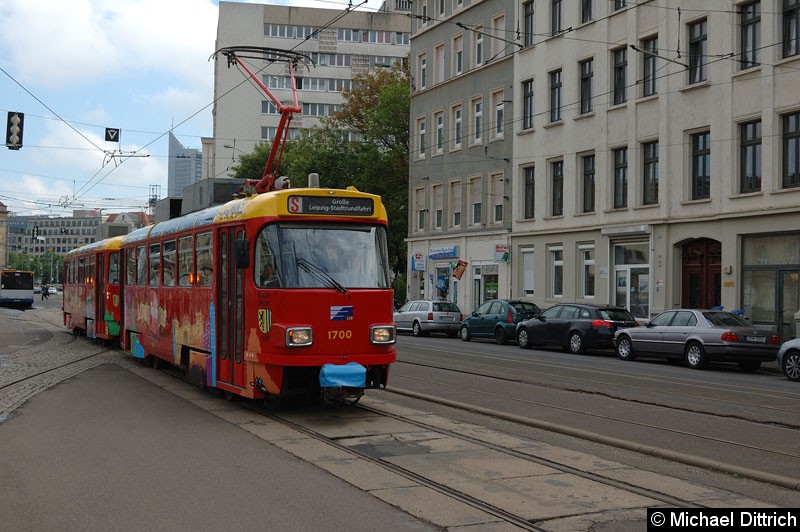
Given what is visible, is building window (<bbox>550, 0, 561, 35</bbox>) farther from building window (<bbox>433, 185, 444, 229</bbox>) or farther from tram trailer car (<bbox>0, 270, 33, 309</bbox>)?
tram trailer car (<bbox>0, 270, 33, 309</bbox>)

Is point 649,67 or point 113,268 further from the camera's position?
point 649,67

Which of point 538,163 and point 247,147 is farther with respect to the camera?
point 247,147

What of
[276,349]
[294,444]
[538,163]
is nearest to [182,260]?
[276,349]

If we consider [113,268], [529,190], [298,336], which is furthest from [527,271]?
[298,336]

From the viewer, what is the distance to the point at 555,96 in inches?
1491

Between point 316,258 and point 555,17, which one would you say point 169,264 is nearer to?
point 316,258

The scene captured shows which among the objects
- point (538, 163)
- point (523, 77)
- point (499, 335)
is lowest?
point (499, 335)

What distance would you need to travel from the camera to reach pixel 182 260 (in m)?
15.2

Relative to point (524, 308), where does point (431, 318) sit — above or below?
below

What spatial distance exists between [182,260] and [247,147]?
6937 centimetres

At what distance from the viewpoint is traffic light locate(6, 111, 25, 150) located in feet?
82.1

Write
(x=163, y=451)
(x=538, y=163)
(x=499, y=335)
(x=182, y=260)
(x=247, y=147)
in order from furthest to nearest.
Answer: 1. (x=247, y=147)
2. (x=538, y=163)
3. (x=499, y=335)
4. (x=182, y=260)
5. (x=163, y=451)

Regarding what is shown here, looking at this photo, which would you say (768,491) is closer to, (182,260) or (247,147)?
(182,260)

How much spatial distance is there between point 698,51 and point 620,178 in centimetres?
560
